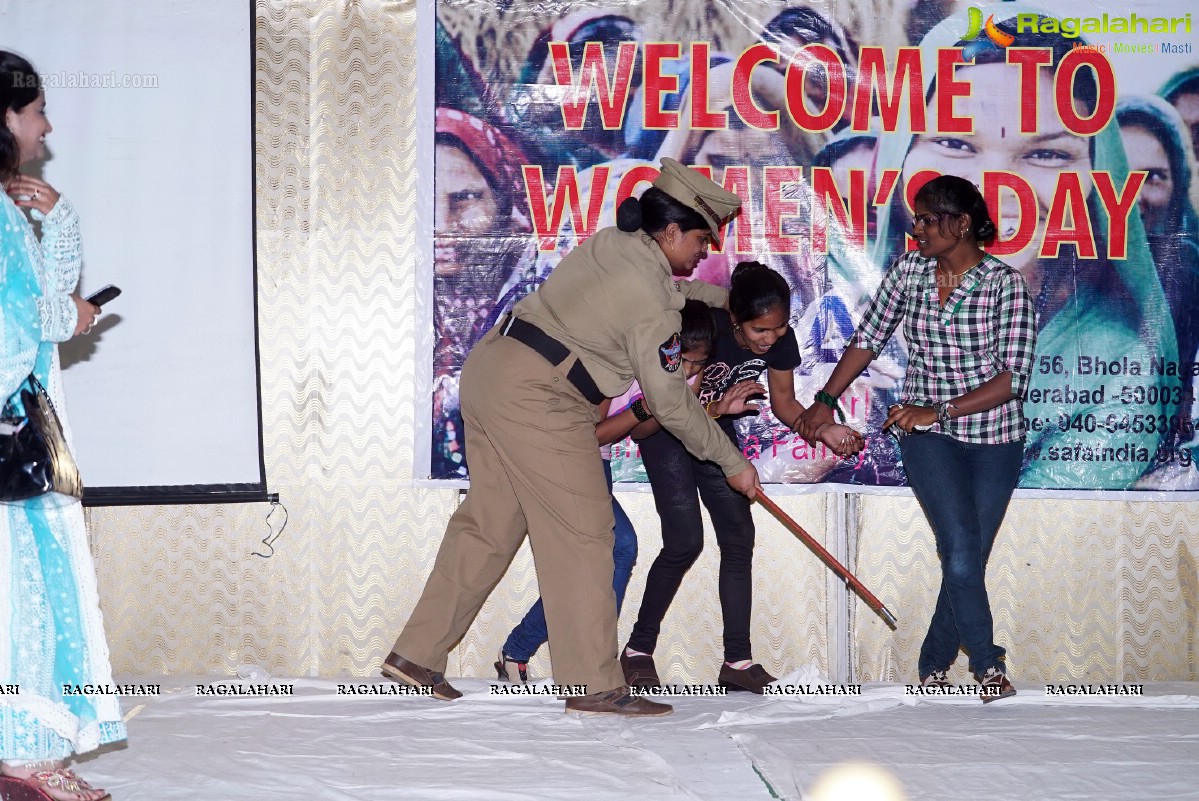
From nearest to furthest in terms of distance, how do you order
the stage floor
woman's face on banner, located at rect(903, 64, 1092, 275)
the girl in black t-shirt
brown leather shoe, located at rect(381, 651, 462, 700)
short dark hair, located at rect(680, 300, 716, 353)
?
the stage floor
brown leather shoe, located at rect(381, 651, 462, 700)
short dark hair, located at rect(680, 300, 716, 353)
the girl in black t-shirt
woman's face on banner, located at rect(903, 64, 1092, 275)

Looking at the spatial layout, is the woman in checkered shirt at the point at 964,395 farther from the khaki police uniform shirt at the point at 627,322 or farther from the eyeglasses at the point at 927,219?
the khaki police uniform shirt at the point at 627,322

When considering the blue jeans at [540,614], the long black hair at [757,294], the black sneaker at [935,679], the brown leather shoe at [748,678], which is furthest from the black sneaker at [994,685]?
the long black hair at [757,294]

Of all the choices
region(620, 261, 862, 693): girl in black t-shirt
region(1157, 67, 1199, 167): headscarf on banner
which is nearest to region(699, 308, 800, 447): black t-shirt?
region(620, 261, 862, 693): girl in black t-shirt

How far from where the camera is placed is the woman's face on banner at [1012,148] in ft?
12.5

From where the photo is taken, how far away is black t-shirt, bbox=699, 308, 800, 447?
12.0 ft

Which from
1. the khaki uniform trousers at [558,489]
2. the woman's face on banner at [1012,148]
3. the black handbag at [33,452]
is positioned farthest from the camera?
the woman's face on banner at [1012,148]

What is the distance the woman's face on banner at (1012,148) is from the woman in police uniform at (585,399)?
114 centimetres

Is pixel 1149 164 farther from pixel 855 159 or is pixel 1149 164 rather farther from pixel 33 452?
pixel 33 452

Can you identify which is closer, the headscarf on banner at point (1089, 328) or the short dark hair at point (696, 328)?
the short dark hair at point (696, 328)

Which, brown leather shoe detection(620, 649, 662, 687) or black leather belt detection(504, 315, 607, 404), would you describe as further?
brown leather shoe detection(620, 649, 662, 687)

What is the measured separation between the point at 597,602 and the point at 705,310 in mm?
975

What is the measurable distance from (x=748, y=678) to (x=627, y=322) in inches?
50.8

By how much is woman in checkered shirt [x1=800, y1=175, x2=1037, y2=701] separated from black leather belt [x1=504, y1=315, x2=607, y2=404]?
3.29ft

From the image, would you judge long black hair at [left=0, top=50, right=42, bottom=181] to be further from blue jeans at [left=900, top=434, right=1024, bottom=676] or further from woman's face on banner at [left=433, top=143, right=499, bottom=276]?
blue jeans at [left=900, top=434, right=1024, bottom=676]
